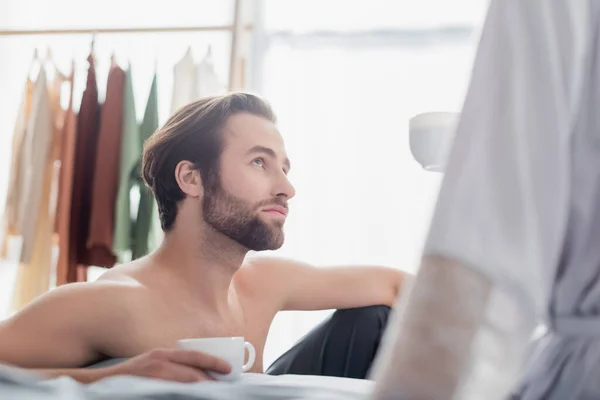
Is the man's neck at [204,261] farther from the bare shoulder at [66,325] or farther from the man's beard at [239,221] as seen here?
the bare shoulder at [66,325]

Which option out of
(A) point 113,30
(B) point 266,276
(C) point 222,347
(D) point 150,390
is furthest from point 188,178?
(A) point 113,30

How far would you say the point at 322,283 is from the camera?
1.66m

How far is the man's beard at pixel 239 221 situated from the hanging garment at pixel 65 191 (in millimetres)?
1128

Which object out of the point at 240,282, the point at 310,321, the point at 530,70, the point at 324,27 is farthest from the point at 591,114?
the point at 324,27

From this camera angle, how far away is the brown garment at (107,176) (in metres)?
2.42

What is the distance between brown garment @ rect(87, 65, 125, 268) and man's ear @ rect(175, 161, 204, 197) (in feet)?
3.19

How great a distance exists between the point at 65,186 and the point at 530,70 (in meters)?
2.29

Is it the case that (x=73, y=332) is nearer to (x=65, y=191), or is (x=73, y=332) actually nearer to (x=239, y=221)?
(x=239, y=221)

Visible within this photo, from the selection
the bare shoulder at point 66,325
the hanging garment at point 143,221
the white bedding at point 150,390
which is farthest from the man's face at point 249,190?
the hanging garment at point 143,221

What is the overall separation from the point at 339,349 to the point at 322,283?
0.21 metres

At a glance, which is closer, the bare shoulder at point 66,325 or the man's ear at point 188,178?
the bare shoulder at point 66,325

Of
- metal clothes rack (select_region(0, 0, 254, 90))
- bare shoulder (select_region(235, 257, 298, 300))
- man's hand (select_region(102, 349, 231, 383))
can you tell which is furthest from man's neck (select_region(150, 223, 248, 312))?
metal clothes rack (select_region(0, 0, 254, 90))

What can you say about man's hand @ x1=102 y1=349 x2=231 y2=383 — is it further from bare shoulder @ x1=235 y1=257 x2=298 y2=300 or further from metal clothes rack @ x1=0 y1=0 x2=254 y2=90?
metal clothes rack @ x1=0 y1=0 x2=254 y2=90

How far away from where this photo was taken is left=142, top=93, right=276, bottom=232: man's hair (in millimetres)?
1529
